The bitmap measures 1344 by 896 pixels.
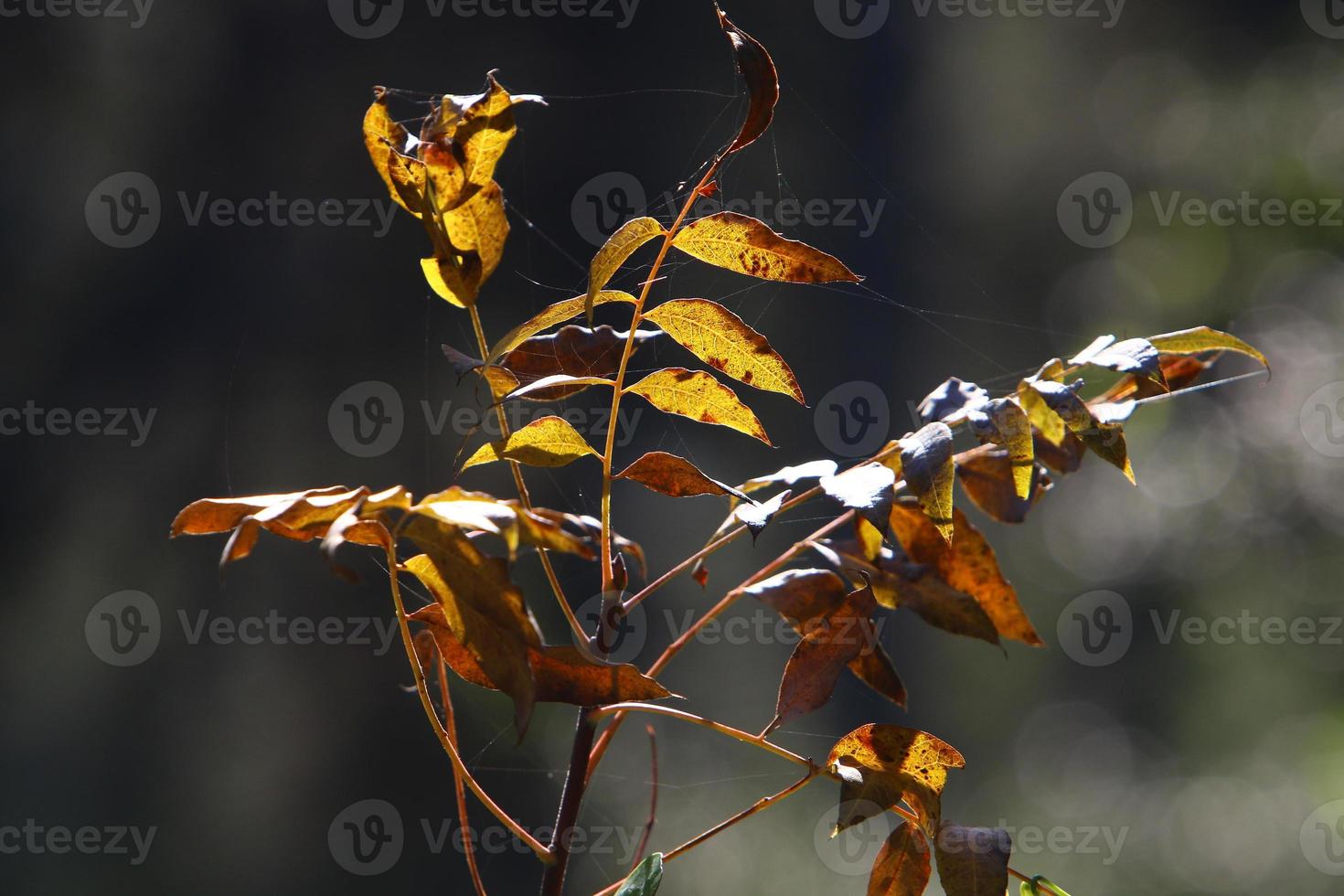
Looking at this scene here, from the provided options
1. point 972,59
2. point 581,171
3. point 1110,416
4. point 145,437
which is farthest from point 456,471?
point 972,59

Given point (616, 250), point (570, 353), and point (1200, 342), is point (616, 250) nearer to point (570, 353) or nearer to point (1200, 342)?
point (570, 353)

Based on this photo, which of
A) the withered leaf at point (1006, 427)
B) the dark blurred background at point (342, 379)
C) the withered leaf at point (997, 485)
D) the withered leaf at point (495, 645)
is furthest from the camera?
the dark blurred background at point (342, 379)

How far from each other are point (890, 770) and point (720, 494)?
0.13 m

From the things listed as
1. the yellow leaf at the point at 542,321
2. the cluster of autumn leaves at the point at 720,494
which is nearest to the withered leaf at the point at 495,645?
the cluster of autumn leaves at the point at 720,494

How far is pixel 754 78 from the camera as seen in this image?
37 centimetres

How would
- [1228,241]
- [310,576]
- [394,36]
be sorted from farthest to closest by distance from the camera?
[1228,241], [394,36], [310,576]

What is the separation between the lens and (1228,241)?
3025 mm

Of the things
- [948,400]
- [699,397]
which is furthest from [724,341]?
[948,400]

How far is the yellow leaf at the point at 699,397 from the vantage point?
445mm

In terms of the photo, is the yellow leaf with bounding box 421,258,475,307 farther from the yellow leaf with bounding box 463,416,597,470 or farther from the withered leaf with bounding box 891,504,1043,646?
the withered leaf with bounding box 891,504,1043,646

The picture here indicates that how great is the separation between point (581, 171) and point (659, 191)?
0.17m

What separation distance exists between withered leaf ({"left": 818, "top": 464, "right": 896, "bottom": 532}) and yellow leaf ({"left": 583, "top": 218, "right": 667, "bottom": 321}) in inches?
4.6

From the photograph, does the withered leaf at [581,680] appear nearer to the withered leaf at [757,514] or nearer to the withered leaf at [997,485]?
the withered leaf at [757,514]

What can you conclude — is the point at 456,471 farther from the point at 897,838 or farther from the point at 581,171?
the point at 581,171
